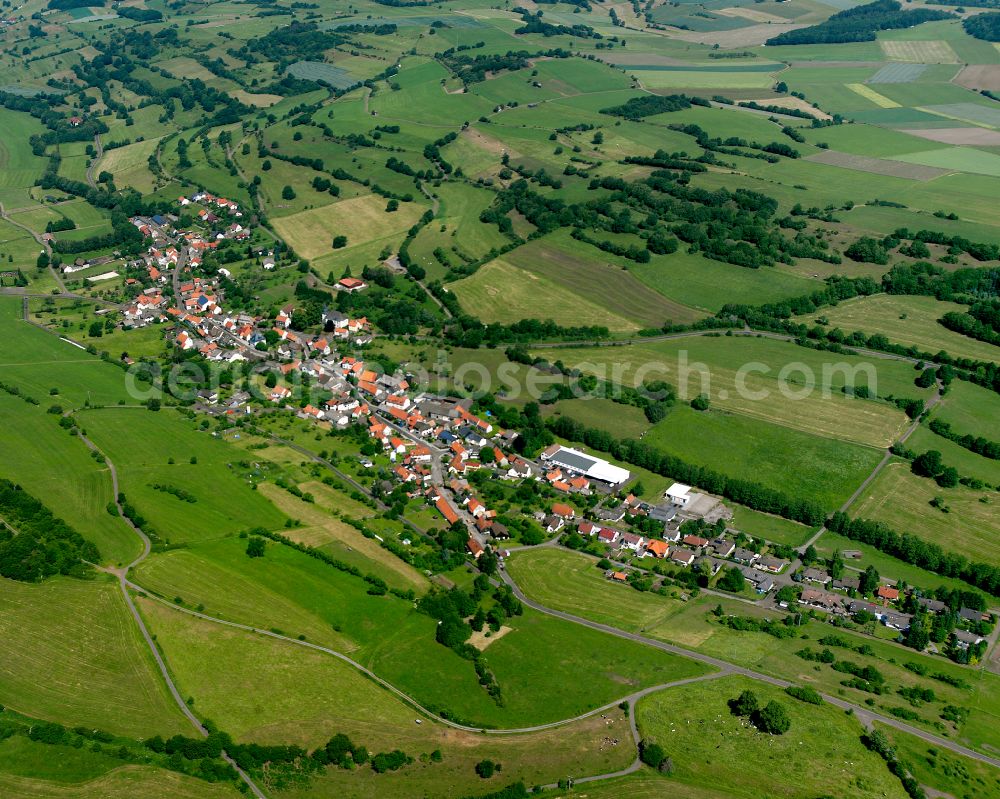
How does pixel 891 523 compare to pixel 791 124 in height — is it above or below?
below

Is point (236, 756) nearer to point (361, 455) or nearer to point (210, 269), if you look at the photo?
point (361, 455)

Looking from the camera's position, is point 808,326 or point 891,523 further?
point 808,326

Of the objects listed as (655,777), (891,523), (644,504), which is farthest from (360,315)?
(655,777)

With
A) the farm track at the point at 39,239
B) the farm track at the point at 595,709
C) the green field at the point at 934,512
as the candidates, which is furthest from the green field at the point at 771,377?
the farm track at the point at 39,239

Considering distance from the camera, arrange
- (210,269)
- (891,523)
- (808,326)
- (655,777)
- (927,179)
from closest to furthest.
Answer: (655,777) < (891,523) < (808,326) < (210,269) < (927,179)

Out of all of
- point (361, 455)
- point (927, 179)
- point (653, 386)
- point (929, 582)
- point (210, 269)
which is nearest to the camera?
point (929, 582)

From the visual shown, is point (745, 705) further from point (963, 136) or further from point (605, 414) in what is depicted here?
point (963, 136)
